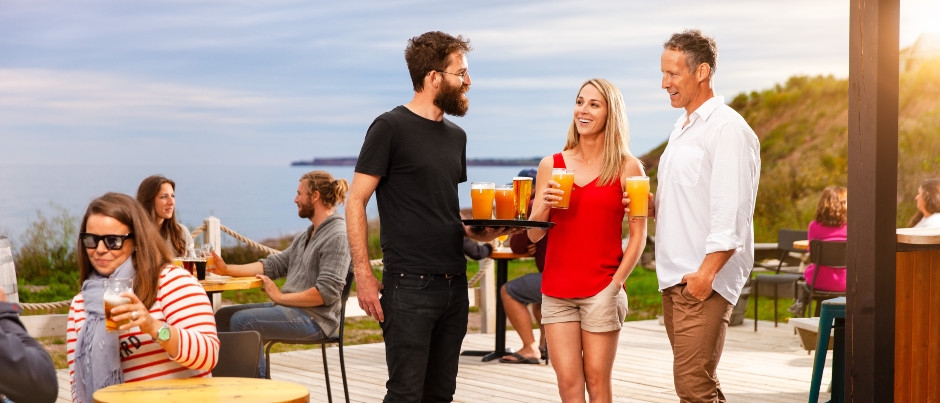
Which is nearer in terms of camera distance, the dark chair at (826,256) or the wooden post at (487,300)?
the dark chair at (826,256)

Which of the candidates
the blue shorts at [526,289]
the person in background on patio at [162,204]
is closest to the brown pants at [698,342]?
the blue shorts at [526,289]

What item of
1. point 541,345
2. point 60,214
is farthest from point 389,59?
point 541,345

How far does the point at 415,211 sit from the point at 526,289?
3.73 meters

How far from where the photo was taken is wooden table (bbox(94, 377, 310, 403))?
248 centimetres

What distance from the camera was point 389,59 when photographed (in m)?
51.9

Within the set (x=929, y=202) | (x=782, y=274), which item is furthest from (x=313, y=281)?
(x=782, y=274)

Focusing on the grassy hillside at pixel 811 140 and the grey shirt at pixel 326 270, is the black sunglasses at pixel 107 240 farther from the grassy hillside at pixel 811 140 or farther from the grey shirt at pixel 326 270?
the grassy hillside at pixel 811 140

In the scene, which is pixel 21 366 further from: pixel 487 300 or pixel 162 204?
pixel 487 300

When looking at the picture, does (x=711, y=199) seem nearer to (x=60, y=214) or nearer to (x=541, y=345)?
(x=541, y=345)

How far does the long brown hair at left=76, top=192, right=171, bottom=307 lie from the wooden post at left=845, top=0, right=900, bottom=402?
7.19 feet

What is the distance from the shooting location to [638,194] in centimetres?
335

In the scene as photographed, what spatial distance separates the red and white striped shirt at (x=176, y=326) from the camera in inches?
108

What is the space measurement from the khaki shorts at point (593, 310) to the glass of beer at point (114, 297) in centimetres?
153

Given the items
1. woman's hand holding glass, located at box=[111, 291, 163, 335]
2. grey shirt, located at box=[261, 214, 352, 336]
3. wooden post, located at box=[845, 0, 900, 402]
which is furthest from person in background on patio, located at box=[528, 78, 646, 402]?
grey shirt, located at box=[261, 214, 352, 336]
